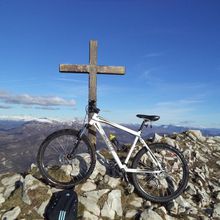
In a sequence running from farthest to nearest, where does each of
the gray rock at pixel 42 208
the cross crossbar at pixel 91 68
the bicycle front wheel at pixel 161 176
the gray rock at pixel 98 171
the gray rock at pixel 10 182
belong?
the cross crossbar at pixel 91 68 < the gray rock at pixel 98 171 < the gray rock at pixel 10 182 < the bicycle front wheel at pixel 161 176 < the gray rock at pixel 42 208

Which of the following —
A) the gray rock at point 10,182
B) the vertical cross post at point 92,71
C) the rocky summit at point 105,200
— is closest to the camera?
the rocky summit at point 105,200

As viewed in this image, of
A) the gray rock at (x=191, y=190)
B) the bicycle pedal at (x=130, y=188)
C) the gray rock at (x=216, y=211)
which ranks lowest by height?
the gray rock at (x=216, y=211)

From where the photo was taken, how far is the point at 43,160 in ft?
33.9

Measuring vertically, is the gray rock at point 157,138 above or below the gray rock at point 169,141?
above

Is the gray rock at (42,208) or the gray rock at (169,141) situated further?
the gray rock at (169,141)

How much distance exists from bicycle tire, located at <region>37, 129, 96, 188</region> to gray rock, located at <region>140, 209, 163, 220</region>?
2345 mm

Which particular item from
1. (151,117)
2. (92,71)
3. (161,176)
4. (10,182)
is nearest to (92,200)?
(161,176)

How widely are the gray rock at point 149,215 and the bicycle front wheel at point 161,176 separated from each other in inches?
32.3

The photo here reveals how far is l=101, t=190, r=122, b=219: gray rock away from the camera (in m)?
9.54

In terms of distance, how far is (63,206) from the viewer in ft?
29.7

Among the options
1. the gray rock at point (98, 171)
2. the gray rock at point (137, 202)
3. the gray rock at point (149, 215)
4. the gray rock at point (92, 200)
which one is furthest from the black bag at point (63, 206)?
the gray rock at point (149, 215)

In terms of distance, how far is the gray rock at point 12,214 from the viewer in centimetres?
915

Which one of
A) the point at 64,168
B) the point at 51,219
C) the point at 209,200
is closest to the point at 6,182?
the point at 64,168

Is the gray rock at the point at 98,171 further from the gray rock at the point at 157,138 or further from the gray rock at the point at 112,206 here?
the gray rock at the point at 157,138
